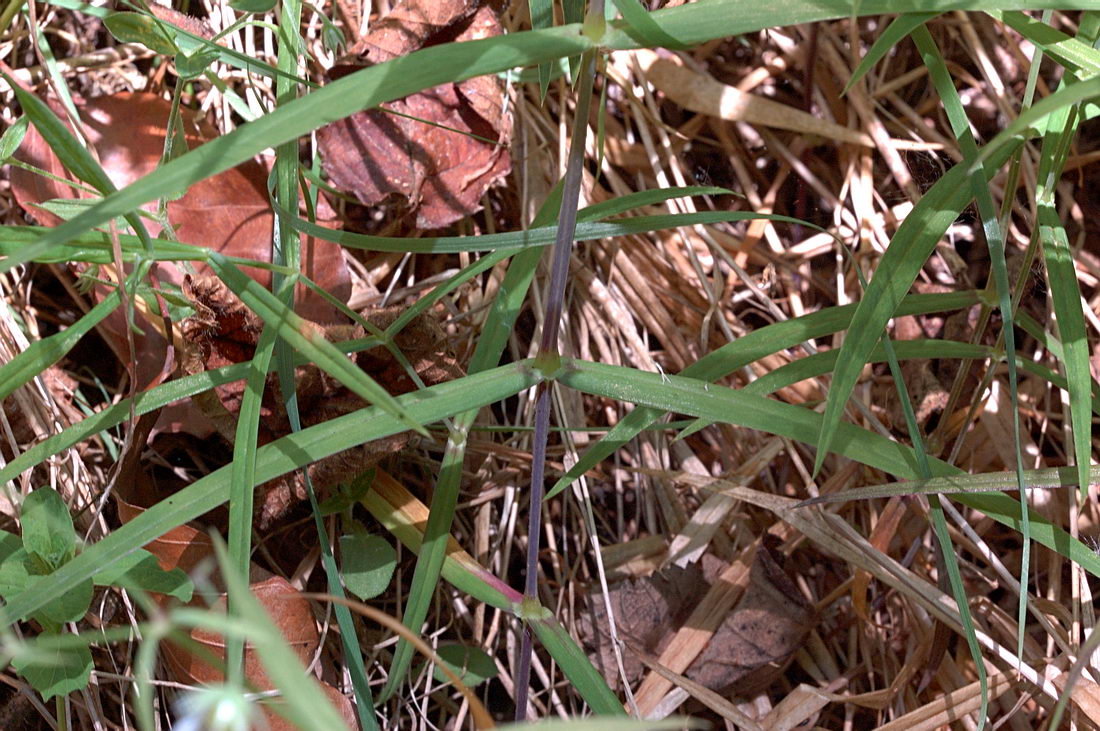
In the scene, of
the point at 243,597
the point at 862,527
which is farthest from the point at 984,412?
the point at 243,597

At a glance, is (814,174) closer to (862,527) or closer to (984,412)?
(984,412)

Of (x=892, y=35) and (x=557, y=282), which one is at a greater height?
(x=892, y=35)

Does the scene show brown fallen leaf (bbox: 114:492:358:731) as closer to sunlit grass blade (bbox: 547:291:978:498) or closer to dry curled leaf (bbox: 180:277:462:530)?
dry curled leaf (bbox: 180:277:462:530)

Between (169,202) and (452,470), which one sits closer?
(452,470)

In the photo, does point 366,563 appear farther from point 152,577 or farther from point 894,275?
point 894,275

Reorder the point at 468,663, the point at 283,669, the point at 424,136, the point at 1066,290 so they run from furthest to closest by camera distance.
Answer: the point at 424,136
the point at 468,663
the point at 1066,290
the point at 283,669

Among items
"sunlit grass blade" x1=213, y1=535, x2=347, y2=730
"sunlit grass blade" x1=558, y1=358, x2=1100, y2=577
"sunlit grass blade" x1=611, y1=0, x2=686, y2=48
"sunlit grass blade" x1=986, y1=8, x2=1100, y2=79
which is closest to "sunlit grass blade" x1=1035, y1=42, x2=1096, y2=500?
"sunlit grass blade" x1=986, y1=8, x2=1100, y2=79

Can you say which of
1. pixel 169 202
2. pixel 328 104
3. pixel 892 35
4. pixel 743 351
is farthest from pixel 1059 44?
pixel 169 202
